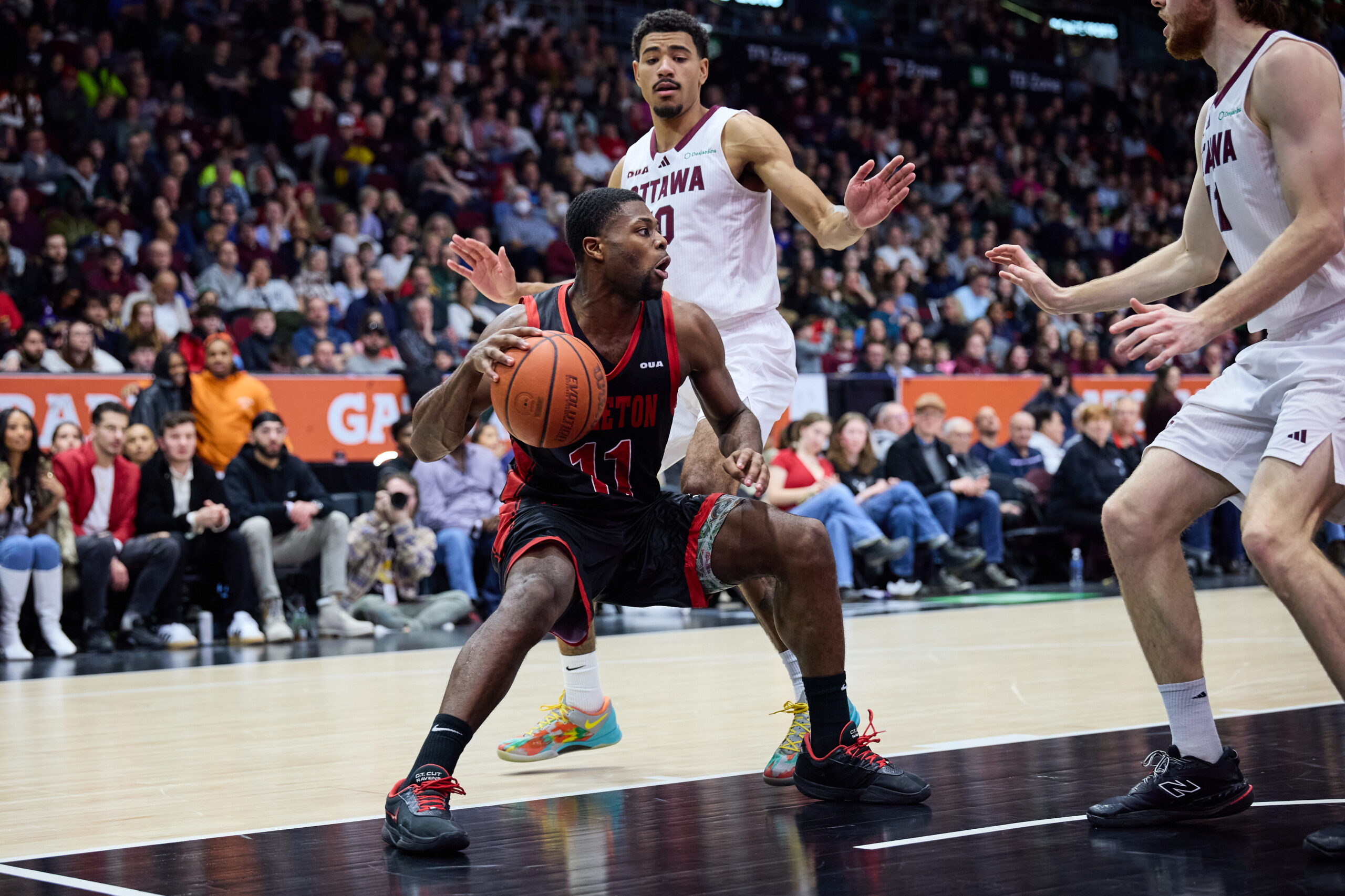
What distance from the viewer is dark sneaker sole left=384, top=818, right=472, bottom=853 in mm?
3223

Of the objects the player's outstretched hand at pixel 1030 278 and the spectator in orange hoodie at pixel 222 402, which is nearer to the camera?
the player's outstretched hand at pixel 1030 278

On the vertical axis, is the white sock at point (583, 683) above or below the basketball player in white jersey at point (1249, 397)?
below

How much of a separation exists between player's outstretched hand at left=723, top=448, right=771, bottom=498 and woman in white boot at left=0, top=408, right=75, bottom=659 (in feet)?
19.2

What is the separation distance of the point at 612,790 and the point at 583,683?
53 cm

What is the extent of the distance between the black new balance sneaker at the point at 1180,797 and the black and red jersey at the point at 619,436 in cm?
146

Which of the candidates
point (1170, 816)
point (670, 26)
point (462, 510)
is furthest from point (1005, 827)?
point (462, 510)

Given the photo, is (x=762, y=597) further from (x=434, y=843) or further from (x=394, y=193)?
(x=394, y=193)

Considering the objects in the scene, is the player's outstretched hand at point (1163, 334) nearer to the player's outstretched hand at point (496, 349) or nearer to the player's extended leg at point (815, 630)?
the player's extended leg at point (815, 630)

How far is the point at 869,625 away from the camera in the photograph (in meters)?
8.86

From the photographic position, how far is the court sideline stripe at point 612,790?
3.45m

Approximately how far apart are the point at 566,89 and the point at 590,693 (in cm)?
1313

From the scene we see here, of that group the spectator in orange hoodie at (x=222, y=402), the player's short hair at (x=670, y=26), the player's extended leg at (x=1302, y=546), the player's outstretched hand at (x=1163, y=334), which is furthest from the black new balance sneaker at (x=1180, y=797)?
the spectator in orange hoodie at (x=222, y=402)

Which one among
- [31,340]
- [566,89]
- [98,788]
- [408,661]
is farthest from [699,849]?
[566,89]

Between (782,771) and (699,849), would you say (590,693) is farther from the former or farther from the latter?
(699,849)
